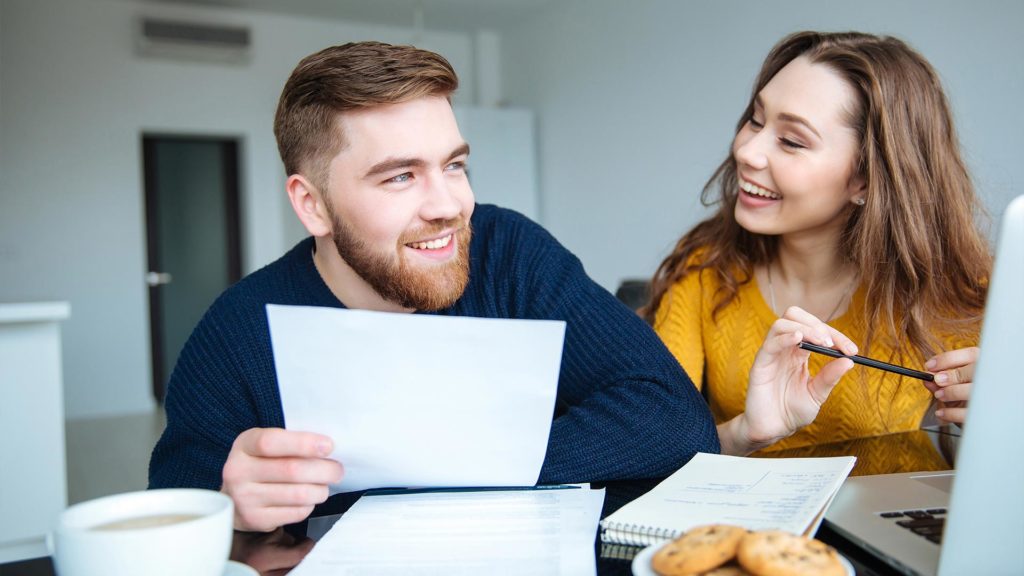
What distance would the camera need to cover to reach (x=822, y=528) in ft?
2.32

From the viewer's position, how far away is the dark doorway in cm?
606

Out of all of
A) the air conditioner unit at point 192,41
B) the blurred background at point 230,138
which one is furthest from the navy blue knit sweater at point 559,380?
the air conditioner unit at point 192,41

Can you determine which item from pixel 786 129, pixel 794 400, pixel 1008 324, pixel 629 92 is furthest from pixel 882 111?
pixel 629 92

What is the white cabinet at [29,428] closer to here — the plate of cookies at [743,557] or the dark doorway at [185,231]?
the plate of cookies at [743,557]

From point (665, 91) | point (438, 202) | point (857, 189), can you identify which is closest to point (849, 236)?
point (857, 189)

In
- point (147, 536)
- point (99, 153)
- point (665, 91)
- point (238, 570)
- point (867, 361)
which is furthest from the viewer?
point (99, 153)

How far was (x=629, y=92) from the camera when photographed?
514 centimetres

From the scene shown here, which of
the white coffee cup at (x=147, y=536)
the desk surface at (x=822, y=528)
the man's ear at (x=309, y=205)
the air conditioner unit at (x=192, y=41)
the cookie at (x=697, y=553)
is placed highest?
the air conditioner unit at (x=192, y=41)

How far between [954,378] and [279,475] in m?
0.88

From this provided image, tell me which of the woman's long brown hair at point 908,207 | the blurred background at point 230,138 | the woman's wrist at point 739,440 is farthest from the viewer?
the blurred background at point 230,138

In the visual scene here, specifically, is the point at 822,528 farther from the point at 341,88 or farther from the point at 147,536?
the point at 341,88

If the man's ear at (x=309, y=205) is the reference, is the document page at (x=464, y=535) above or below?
below

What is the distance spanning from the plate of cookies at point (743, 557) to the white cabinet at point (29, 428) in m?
2.31

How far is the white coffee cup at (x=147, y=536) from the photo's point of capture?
0.50 meters
